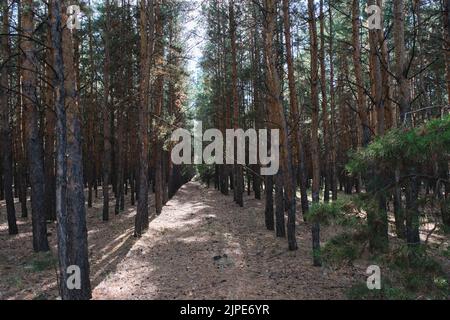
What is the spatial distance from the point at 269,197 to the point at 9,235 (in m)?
9.99

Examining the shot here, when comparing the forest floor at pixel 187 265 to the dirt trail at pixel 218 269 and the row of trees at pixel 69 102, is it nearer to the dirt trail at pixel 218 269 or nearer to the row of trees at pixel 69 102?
the dirt trail at pixel 218 269

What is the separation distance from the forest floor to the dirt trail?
2 centimetres

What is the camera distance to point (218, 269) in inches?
376

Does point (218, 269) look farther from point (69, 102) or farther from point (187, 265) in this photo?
point (69, 102)

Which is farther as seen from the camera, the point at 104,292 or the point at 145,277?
the point at 145,277

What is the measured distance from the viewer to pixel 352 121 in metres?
29.9

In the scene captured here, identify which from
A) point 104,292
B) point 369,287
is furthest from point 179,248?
point 369,287

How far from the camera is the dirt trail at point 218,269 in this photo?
786 centimetres

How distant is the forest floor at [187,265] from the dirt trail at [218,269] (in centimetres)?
2

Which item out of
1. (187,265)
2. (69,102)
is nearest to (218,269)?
(187,265)

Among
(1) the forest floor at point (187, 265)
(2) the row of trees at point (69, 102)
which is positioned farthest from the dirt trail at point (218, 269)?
(2) the row of trees at point (69, 102)

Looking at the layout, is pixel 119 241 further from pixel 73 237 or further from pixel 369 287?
pixel 369 287

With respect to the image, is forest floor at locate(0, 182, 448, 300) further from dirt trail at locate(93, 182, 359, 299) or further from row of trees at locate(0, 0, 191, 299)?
row of trees at locate(0, 0, 191, 299)

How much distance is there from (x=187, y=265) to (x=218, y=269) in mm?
1000
